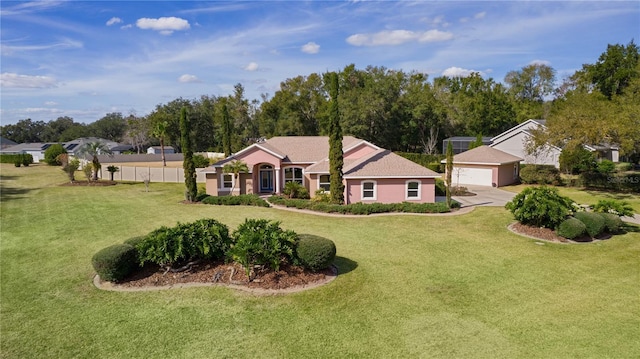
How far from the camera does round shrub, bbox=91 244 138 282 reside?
1199 centimetres

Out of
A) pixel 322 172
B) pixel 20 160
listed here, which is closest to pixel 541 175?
pixel 322 172

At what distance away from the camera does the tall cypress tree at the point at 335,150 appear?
25.8m

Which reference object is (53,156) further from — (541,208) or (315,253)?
(541,208)

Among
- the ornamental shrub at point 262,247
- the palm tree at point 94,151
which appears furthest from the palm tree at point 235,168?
the ornamental shrub at point 262,247

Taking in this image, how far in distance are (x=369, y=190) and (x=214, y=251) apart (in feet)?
50.0

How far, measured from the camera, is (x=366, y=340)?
29.8ft

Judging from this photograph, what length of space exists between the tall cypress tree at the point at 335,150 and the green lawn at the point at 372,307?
736 centimetres

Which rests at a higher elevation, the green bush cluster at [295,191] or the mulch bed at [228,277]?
the green bush cluster at [295,191]

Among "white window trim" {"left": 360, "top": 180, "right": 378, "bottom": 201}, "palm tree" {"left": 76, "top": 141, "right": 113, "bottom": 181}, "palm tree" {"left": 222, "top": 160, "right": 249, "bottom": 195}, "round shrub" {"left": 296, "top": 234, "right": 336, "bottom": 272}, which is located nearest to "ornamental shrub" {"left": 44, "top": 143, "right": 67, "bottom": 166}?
"palm tree" {"left": 76, "top": 141, "right": 113, "bottom": 181}

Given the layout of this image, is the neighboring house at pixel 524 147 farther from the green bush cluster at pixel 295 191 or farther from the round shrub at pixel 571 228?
the green bush cluster at pixel 295 191

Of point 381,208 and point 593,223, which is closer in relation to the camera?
point 593,223

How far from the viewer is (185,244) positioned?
12672 mm

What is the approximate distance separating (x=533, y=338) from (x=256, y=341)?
6385mm

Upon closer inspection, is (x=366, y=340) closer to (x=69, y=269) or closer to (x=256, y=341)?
(x=256, y=341)
